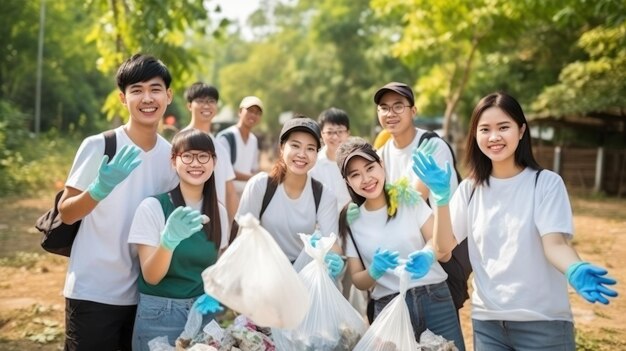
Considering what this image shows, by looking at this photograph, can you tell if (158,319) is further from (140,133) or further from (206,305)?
(140,133)

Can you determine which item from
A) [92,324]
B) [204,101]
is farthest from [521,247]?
Result: [204,101]

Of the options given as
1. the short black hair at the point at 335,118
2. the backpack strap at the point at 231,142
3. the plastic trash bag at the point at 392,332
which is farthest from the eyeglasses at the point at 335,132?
the plastic trash bag at the point at 392,332

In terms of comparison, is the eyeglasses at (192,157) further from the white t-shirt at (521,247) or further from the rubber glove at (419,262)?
the white t-shirt at (521,247)

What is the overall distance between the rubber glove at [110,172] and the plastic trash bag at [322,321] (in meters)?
0.85

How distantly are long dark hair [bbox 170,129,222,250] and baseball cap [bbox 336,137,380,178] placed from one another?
25.4 inches

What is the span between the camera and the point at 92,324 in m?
2.47

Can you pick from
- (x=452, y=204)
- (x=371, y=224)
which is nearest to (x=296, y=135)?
(x=371, y=224)

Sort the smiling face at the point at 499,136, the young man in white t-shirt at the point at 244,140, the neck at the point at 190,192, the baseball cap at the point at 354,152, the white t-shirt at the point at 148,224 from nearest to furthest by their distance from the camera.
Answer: the smiling face at the point at 499,136 → the white t-shirt at the point at 148,224 → the neck at the point at 190,192 → the baseball cap at the point at 354,152 → the young man in white t-shirt at the point at 244,140

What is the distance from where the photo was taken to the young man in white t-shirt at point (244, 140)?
5082 millimetres

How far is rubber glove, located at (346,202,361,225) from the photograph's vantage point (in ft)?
8.96

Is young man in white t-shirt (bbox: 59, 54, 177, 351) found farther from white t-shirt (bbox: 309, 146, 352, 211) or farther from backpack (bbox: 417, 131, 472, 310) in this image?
white t-shirt (bbox: 309, 146, 352, 211)

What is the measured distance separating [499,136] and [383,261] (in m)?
0.73

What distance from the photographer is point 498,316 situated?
2.21 meters

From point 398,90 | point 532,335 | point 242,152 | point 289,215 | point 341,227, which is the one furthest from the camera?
point 242,152
